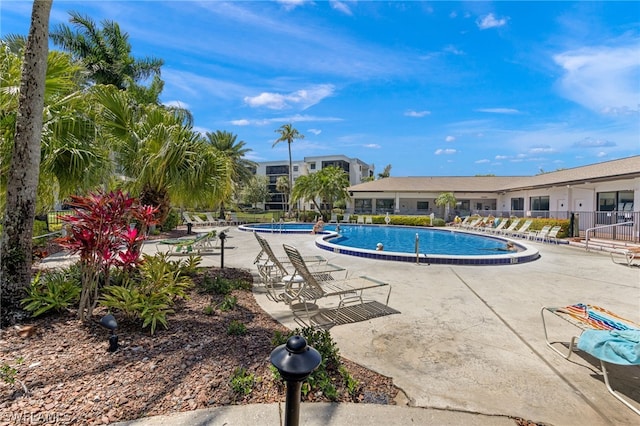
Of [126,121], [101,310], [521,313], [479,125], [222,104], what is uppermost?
[479,125]

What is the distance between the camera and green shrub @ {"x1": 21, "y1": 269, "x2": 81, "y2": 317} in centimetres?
387

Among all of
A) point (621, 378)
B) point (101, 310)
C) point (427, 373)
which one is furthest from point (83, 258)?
point (621, 378)

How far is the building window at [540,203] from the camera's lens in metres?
25.2

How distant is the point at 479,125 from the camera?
107ft

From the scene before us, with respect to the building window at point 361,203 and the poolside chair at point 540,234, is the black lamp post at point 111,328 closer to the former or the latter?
the poolside chair at point 540,234

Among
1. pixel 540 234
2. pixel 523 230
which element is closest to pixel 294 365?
pixel 540 234

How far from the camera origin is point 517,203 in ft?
99.8

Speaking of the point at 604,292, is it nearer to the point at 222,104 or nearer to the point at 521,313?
the point at 521,313

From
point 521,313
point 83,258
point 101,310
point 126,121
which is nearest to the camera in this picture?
point 83,258

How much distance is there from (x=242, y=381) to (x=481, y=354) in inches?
113

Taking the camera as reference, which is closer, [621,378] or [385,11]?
[621,378]

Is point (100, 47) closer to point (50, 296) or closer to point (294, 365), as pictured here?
point (50, 296)

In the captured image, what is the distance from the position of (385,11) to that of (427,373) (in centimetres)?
1146

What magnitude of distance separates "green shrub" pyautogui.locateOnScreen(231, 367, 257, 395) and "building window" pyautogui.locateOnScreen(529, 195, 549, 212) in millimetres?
29039
